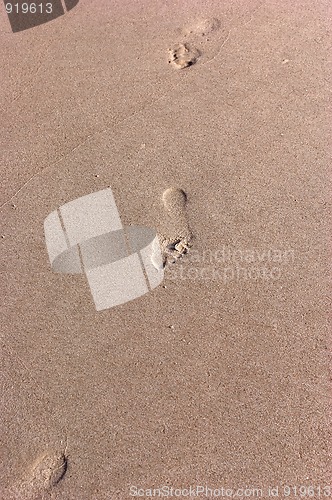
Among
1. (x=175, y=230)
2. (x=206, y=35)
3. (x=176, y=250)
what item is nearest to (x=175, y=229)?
(x=175, y=230)

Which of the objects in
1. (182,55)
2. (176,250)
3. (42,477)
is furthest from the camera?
(182,55)

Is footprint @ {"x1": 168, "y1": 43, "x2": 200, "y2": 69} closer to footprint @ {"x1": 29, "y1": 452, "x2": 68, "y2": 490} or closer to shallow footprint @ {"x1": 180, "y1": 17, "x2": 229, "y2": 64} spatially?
shallow footprint @ {"x1": 180, "y1": 17, "x2": 229, "y2": 64}

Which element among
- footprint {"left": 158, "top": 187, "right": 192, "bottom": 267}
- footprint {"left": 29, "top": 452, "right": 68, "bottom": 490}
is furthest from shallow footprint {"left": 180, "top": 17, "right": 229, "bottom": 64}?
footprint {"left": 29, "top": 452, "right": 68, "bottom": 490}

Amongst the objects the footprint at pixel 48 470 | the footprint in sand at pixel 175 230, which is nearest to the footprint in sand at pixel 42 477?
the footprint at pixel 48 470

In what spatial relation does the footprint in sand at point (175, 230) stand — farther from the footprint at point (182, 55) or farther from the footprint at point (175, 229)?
the footprint at point (182, 55)

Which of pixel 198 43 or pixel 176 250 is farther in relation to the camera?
pixel 198 43

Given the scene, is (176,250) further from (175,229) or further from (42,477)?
(42,477)

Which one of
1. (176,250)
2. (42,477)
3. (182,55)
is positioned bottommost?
(42,477)
